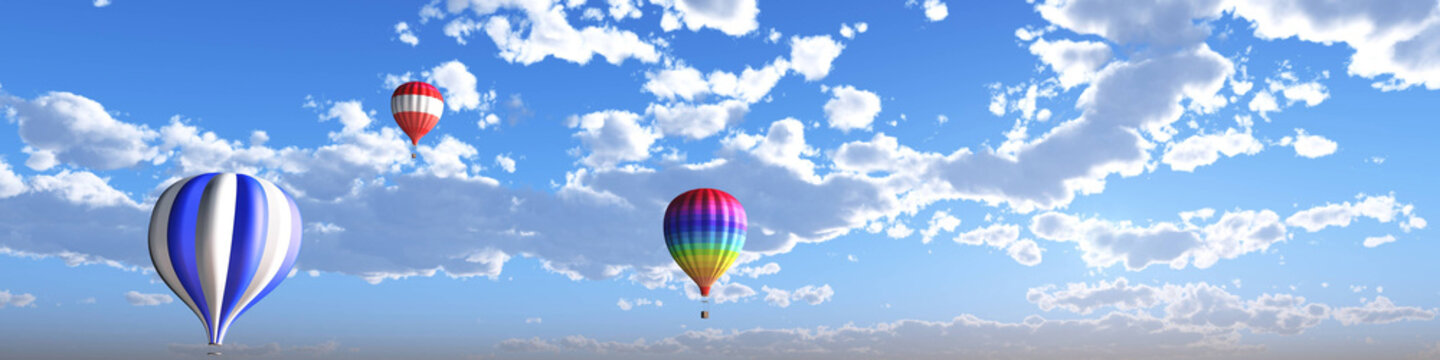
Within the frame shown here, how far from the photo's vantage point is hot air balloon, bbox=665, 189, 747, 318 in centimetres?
6988

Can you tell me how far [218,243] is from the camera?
163ft

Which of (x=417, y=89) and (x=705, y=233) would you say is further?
(x=417, y=89)

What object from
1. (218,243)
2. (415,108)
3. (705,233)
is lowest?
(218,243)

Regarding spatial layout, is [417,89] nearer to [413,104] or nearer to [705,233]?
[413,104]

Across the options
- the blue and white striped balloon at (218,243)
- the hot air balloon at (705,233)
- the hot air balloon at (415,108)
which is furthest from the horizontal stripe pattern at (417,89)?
the blue and white striped balloon at (218,243)

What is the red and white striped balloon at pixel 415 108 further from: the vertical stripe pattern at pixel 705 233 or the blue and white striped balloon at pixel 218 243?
the blue and white striped balloon at pixel 218 243

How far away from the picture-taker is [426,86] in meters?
76.4

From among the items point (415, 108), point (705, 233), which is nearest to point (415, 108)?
point (415, 108)

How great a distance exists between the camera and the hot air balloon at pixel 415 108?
75.2 m

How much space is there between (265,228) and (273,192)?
216 centimetres

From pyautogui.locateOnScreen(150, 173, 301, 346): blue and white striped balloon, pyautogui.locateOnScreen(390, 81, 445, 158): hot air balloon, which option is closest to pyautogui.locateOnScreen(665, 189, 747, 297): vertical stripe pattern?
pyautogui.locateOnScreen(390, 81, 445, 158): hot air balloon

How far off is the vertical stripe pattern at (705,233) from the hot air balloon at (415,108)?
20.3 m

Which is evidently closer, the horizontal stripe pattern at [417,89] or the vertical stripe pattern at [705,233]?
the vertical stripe pattern at [705,233]

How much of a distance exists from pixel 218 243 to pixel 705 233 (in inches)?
1229
